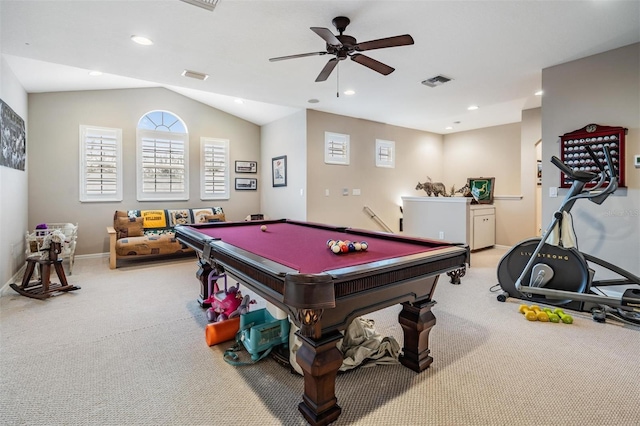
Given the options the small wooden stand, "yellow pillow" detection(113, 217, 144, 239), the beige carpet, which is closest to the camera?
the beige carpet

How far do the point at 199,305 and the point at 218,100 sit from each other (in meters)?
4.22

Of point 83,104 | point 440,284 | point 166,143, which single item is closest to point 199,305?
point 440,284

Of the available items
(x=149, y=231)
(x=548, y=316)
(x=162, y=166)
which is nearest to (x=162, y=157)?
(x=162, y=166)

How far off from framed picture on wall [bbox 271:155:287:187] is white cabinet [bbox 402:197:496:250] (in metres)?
2.48

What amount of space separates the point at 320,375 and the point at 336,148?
4.80 metres

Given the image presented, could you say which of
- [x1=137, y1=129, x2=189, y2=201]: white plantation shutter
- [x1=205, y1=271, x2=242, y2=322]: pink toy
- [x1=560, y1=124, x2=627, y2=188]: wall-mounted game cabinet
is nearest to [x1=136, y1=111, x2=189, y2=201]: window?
[x1=137, y1=129, x2=189, y2=201]: white plantation shutter

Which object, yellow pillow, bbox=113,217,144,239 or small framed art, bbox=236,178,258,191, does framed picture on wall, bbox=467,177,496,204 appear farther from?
yellow pillow, bbox=113,217,144,239

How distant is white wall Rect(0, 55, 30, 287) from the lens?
3490 millimetres

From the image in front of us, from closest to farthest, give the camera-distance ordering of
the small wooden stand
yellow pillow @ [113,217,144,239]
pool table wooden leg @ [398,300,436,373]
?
pool table wooden leg @ [398,300,436,373]
the small wooden stand
yellow pillow @ [113,217,144,239]

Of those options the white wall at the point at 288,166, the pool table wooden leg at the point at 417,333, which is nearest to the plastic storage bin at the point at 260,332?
the pool table wooden leg at the point at 417,333

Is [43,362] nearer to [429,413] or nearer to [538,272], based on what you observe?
[429,413]

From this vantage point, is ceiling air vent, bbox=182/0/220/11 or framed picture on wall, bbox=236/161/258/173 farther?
framed picture on wall, bbox=236/161/258/173

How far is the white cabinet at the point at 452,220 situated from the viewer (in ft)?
17.5

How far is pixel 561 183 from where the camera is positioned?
11.7 feet
